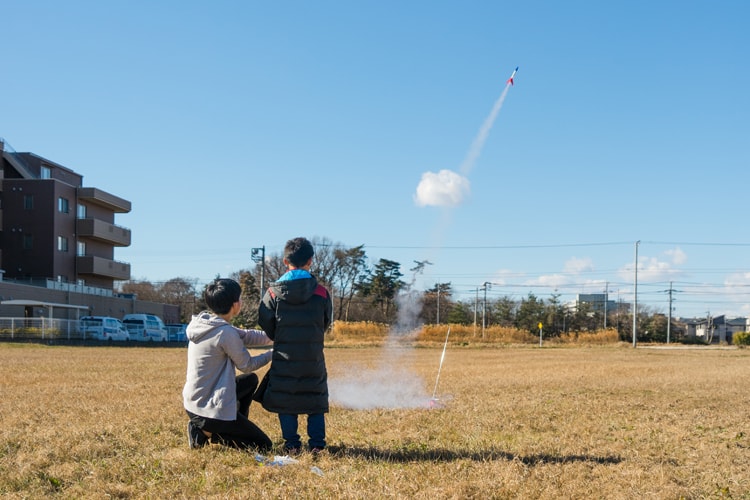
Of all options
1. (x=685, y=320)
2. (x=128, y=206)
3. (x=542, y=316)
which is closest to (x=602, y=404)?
(x=128, y=206)

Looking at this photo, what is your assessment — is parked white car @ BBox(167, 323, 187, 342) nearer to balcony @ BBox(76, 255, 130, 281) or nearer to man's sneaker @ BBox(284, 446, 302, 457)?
balcony @ BBox(76, 255, 130, 281)

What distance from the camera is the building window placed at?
57438 millimetres

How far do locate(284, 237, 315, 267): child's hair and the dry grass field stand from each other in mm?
1667

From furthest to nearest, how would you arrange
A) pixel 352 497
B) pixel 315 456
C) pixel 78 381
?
pixel 78 381, pixel 315 456, pixel 352 497

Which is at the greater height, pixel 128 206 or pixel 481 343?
pixel 128 206

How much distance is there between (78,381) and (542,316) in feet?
269

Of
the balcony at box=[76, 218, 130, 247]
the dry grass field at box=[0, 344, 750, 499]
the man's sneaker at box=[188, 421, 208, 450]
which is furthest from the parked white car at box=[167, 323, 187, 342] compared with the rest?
the man's sneaker at box=[188, 421, 208, 450]

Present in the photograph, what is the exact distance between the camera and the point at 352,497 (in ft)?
15.4

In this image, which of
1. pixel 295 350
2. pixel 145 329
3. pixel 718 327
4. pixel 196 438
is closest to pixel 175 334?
pixel 145 329

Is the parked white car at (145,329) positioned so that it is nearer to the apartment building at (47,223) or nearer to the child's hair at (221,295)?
the apartment building at (47,223)

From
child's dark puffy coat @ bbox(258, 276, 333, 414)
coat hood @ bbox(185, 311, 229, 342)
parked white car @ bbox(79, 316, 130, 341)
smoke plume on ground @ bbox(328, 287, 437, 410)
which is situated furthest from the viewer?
parked white car @ bbox(79, 316, 130, 341)

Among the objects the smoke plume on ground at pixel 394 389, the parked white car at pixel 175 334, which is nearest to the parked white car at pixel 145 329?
the parked white car at pixel 175 334

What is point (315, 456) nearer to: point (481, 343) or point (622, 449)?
point (622, 449)

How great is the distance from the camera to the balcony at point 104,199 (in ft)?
198
